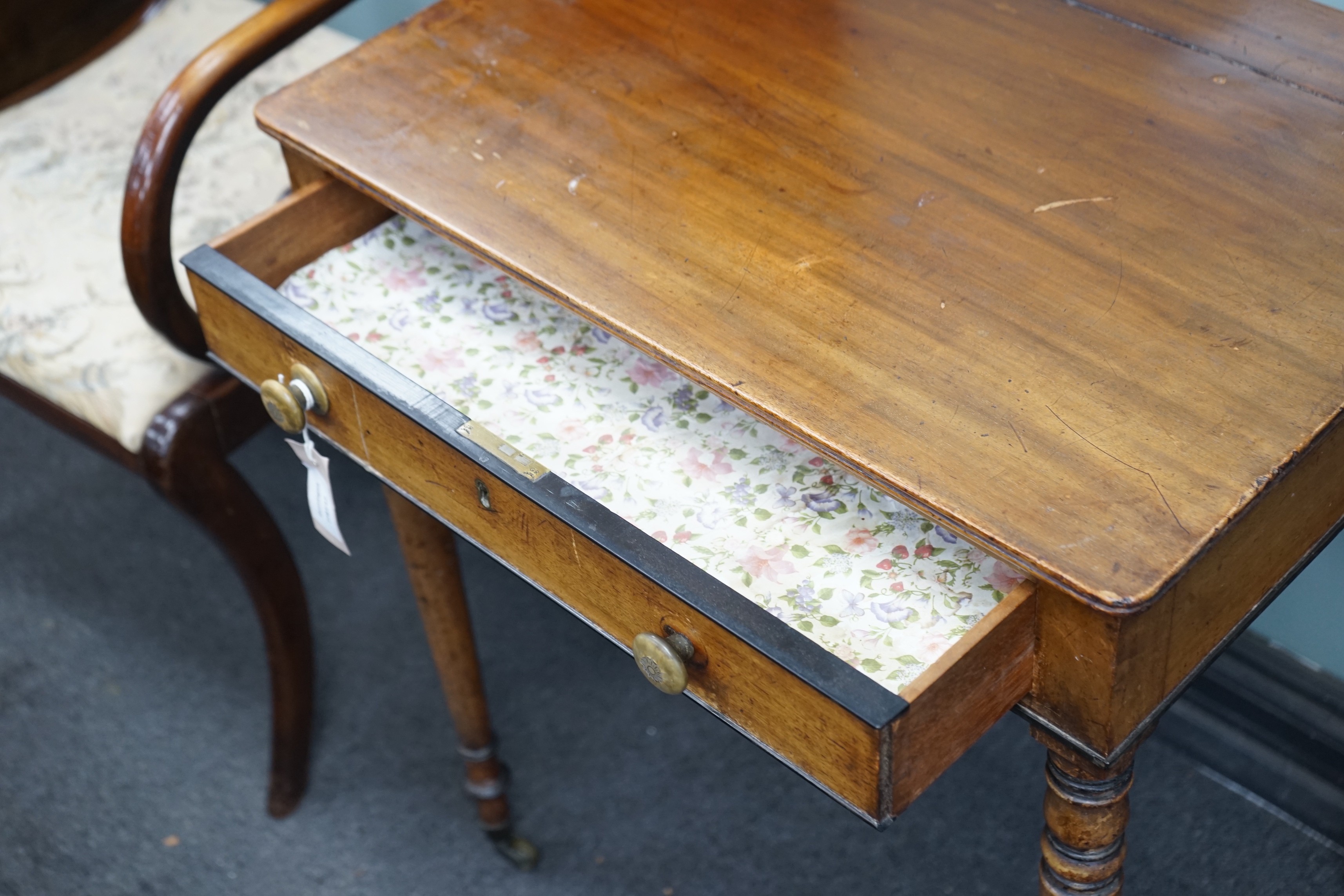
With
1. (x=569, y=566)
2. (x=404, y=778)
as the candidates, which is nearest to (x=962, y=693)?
(x=569, y=566)

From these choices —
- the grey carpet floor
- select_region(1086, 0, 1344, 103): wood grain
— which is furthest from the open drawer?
the grey carpet floor

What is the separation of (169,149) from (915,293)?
60 centimetres

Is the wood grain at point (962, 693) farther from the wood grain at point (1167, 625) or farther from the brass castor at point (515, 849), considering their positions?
the brass castor at point (515, 849)

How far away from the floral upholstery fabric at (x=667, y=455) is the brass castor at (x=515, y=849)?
548 mm

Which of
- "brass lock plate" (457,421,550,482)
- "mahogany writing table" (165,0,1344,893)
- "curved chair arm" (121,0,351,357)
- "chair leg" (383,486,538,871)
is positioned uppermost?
"mahogany writing table" (165,0,1344,893)

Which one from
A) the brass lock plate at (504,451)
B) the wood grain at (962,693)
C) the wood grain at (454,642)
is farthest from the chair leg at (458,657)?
the wood grain at (962,693)

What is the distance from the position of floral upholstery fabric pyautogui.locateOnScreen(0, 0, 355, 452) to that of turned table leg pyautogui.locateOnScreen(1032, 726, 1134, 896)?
730 millimetres

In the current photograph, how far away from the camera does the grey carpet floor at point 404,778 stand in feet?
4.07

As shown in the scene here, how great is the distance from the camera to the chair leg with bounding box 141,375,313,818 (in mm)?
1098

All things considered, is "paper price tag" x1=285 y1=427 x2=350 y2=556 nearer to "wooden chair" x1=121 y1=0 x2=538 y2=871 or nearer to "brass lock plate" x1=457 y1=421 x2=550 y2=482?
"wooden chair" x1=121 y1=0 x2=538 y2=871

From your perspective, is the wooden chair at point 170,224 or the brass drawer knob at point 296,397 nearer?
the brass drawer knob at point 296,397

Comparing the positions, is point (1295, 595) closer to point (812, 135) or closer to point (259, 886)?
point (812, 135)

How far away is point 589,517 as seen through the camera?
0.72 meters

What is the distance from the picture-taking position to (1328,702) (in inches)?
47.7
